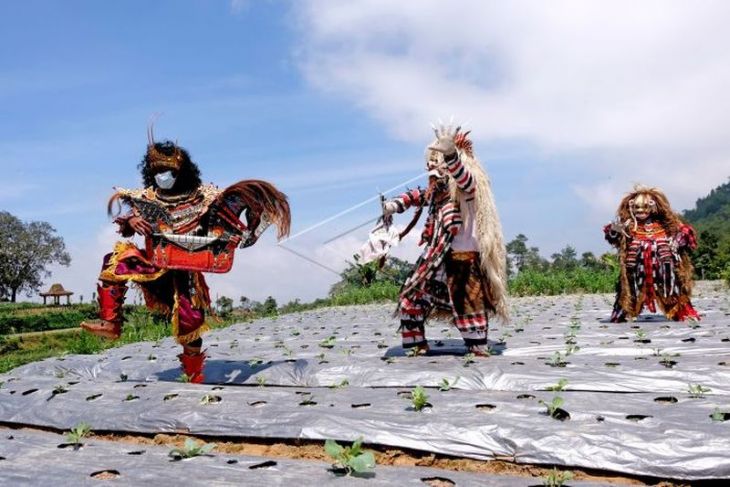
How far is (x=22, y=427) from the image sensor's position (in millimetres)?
4512

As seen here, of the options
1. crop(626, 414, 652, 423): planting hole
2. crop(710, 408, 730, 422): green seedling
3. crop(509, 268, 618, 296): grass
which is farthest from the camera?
crop(509, 268, 618, 296): grass

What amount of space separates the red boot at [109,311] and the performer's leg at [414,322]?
2372 mm

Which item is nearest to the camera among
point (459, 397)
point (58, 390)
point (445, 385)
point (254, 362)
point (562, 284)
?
point (459, 397)

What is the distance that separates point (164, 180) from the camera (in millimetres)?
5191

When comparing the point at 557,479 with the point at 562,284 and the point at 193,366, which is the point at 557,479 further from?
the point at 562,284

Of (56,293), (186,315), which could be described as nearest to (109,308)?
(186,315)

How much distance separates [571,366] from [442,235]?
1473 millimetres

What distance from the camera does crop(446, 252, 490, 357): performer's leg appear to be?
17.5 feet

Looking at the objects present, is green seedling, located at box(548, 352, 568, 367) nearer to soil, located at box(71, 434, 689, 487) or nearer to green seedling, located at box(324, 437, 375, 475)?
soil, located at box(71, 434, 689, 487)

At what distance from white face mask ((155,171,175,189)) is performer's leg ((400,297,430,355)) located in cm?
223

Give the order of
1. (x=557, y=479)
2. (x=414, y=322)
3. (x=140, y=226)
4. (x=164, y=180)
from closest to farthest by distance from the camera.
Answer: (x=557, y=479)
(x=140, y=226)
(x=164, y=180)
(x=414, y=322)

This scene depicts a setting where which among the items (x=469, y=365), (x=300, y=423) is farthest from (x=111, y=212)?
(x=469, y=365)

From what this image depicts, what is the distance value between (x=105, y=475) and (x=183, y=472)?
1.22 feet

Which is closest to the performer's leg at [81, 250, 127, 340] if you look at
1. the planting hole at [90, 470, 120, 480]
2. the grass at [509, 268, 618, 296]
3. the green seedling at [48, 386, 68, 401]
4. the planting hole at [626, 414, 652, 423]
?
the green seedling at [48, 386, 68, 401]
